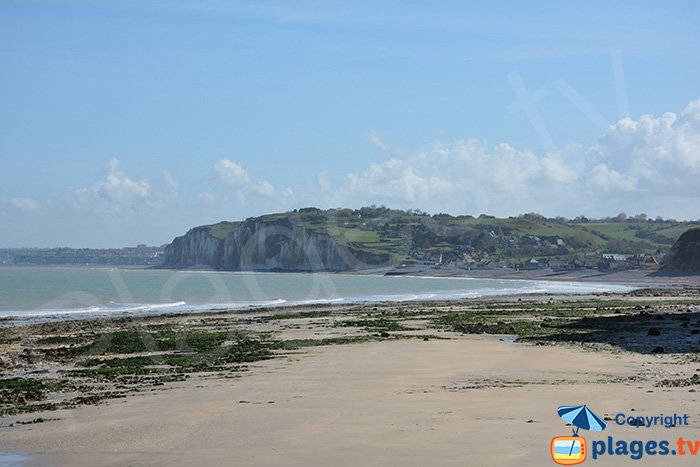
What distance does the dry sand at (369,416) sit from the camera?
11.9m

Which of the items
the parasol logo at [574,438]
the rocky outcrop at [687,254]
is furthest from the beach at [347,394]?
the rocky outcrop at [687,254]

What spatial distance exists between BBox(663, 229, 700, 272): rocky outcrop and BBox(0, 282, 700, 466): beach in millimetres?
96829

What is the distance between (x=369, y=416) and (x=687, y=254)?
12172cm

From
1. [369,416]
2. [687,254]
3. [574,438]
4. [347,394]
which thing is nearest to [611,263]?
[687,254]

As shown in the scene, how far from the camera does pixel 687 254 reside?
12538cm

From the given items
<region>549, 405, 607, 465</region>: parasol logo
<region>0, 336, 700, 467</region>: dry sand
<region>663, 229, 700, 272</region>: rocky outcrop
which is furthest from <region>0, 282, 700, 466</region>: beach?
<region>663, 229, 700, 272</region>: rocky outcrop

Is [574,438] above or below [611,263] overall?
below

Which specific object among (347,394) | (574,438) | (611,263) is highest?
(611,263)

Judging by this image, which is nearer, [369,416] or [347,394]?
[369,416]

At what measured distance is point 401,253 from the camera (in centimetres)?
19650

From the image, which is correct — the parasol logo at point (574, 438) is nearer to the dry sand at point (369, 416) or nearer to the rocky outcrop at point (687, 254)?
the dry sand at point (369, 416)

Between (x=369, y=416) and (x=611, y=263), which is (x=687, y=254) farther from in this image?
(x=369, y=416)

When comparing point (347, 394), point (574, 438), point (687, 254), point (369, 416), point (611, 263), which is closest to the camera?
point (574, 438)

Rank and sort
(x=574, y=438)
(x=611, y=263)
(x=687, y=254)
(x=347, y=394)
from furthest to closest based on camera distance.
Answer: (x=611, y=263) → (x=687, y=254) → (x=347, y=394) → (x=574, y=438)
